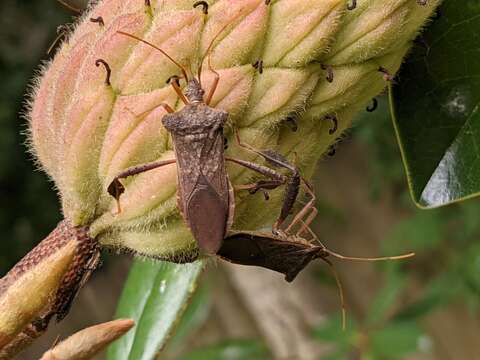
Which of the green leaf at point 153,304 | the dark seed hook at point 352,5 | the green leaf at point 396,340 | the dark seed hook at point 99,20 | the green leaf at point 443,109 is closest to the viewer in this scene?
the dark seed hook at point 352,5

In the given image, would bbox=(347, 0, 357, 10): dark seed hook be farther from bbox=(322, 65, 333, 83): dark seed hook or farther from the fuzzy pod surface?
bbox=(322, 65, 333, 83): dark seed hook

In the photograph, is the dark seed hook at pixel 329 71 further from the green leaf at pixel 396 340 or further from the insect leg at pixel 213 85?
the green leaf at pixel 396 340

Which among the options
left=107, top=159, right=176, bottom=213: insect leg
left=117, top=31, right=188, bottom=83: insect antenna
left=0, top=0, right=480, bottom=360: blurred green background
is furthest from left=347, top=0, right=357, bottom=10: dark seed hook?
left=0, top=0, right=480, bottom=360: blurred green background

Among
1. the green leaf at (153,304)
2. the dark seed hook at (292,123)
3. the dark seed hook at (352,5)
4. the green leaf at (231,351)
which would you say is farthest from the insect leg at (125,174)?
the green leaf at (231,351)

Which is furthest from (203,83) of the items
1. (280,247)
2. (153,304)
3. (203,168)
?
(153,304)

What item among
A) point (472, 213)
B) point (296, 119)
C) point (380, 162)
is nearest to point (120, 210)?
point (296, 119)

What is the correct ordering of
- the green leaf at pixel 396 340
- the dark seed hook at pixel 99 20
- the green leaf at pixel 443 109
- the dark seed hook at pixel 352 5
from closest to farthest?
the dark seed hook at pixel 352 5 < the dark seed hook at pixel 99 20 < the green leaf at pixel 443 109 < the green leaf at pixel 396 340

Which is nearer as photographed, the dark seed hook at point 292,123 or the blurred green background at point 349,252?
the dark seed hook at point 292,123
